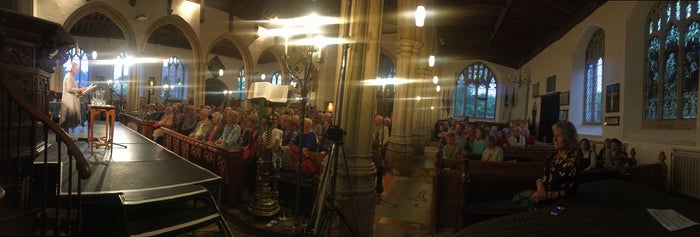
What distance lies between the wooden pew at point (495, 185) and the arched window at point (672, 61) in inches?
51.3

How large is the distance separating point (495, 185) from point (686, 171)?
304 cm

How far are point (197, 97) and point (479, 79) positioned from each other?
16517mm

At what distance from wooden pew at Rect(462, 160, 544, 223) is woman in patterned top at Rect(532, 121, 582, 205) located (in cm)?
132

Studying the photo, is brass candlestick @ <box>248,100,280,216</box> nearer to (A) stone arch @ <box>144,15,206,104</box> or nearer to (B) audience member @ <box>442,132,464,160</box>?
(B) audience member @ <box>442,132,464,160</box>

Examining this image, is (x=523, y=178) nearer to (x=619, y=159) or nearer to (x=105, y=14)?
(x=619, y=159)

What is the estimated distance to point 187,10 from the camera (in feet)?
45.1

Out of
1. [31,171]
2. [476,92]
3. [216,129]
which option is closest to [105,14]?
[216,129]

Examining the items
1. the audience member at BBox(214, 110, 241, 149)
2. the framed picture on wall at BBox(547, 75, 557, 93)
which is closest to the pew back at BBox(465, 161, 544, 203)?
the audience member at BBox(214, 110, 241, 149)

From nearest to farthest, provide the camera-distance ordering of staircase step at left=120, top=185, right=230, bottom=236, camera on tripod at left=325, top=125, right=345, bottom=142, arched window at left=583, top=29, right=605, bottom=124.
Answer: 1. camera on tripod at left=325, top=125, right=345, bottom=142
2. staircase step at left=120, top=185, right=230, bottom=236
3. arched window at left=583, top=29, right=605, bottom=124

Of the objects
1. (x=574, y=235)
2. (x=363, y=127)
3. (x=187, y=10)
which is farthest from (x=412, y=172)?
(x=187, y=10)

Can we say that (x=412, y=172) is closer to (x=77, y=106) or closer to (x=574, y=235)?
(x=574, y=235)

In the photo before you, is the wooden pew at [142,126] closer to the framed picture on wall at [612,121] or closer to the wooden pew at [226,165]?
the wooden pew at [226,165]

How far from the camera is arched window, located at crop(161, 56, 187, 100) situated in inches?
859

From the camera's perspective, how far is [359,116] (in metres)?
3.61
